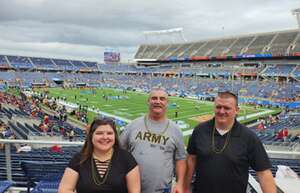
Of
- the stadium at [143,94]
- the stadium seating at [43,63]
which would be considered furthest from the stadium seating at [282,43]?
the stadium seating at [43,63]

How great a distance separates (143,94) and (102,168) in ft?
173

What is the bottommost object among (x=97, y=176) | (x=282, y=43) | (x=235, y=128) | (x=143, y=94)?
(x=143, y=94)

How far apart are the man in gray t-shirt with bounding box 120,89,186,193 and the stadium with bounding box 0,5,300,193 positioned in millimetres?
782

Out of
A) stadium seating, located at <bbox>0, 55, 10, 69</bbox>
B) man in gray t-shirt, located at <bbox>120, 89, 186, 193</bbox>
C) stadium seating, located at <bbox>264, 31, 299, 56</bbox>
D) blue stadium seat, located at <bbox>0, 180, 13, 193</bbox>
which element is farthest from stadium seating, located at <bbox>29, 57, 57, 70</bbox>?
man in gray t-shirt, located at <bbox>120, 89, 186, 193</bbox>

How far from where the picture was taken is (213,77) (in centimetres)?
7706

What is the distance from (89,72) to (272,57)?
46.6 meters

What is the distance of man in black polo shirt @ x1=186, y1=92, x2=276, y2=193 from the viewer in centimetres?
315

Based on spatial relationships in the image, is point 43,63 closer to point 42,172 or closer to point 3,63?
point 3,63

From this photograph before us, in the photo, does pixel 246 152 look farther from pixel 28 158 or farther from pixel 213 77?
pixel 213 77

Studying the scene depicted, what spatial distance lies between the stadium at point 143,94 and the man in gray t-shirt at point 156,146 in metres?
0.78

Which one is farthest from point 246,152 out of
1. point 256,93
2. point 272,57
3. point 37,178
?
point 272,57

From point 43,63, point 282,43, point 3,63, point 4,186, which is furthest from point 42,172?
point 43,63

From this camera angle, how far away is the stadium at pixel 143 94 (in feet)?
23.8

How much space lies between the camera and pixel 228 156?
314 cm
